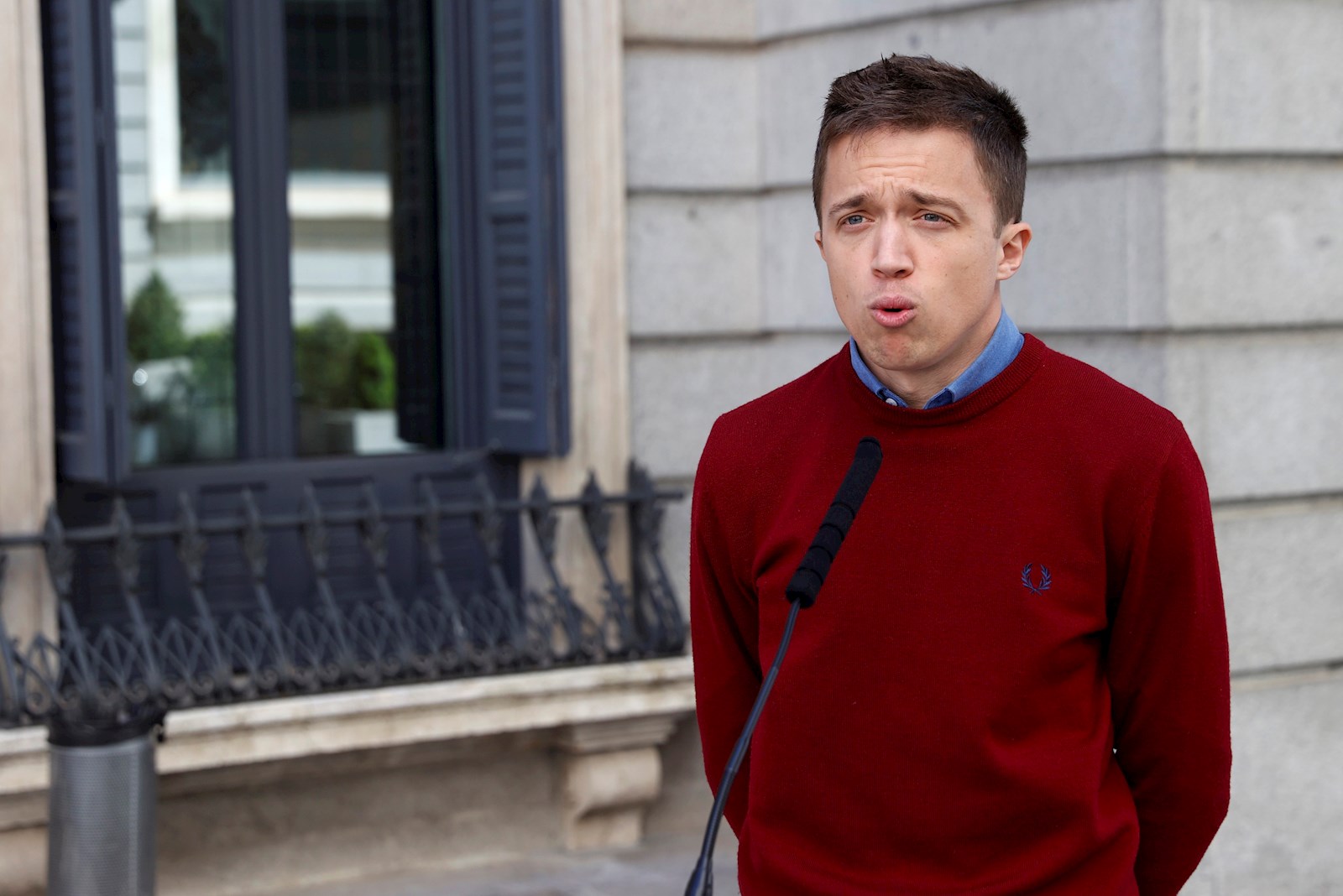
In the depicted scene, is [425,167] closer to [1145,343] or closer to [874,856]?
[1145,343]

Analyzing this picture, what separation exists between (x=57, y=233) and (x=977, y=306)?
4.75 m

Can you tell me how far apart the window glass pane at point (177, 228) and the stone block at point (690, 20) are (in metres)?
1.62

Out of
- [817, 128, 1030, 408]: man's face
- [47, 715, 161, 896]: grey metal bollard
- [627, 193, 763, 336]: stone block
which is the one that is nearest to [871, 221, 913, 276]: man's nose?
[817, 128, 1030, 408]: man's face

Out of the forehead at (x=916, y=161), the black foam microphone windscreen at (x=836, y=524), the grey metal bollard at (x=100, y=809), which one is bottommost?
the grey metal bollard at (x=100, y=809)

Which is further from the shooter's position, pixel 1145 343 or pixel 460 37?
pixel 460 37

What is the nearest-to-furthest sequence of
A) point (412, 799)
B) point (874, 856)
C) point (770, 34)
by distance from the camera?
point (874, 856) < point (412, 799) < point (770, 34)

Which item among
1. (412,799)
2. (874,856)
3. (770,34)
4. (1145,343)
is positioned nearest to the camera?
(874,856)

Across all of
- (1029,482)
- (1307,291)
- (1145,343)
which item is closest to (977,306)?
(1029,482)

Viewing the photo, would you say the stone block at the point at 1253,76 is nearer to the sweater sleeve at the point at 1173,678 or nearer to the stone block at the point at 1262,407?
the stone block at the point at 1262,407

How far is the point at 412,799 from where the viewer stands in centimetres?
668

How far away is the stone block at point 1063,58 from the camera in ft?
19.3

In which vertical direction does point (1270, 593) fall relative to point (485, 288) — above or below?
below

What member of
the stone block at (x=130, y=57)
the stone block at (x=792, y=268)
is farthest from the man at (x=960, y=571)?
the stone block at (x=130, y=57)

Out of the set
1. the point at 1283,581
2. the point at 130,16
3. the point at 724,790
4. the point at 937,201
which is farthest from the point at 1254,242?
the point at 724,790
